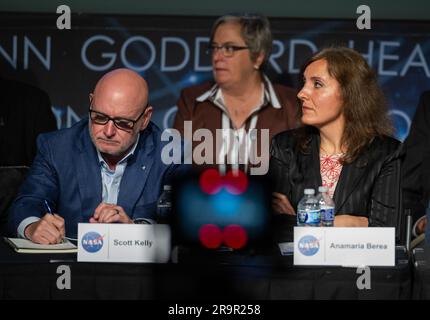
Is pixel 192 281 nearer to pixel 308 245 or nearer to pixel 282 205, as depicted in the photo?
pixel 308 245

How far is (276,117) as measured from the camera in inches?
194

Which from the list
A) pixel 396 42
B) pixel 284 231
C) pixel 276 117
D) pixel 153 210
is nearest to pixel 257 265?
pixel 284 231

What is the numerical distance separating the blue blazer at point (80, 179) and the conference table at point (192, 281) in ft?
2.13

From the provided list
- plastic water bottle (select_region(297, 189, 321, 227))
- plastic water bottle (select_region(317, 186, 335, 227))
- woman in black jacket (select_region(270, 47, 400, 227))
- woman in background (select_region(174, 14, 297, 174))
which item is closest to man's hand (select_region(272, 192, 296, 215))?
woman in black jacket (select_region(270, 47, 400, 227))

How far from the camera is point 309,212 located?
3.48 m

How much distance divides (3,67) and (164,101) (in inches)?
33.0

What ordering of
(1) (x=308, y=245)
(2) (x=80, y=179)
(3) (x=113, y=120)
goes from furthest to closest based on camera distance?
(2) (x=80, y=179) → (3) (x=113, y=120) → (1) (x=308, y=245)

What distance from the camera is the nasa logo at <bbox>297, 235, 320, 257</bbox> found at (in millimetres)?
3107

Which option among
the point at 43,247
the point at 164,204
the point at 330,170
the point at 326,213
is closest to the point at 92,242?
the point at 43,247

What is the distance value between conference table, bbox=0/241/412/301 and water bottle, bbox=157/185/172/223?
1.76 feet

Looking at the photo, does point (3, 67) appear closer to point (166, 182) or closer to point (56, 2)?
point (56, 2)

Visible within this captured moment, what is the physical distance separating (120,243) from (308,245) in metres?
0.60

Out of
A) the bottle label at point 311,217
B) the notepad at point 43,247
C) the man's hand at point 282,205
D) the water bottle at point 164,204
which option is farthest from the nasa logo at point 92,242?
the man's hand at point 282,205

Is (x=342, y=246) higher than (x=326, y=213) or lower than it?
lower
